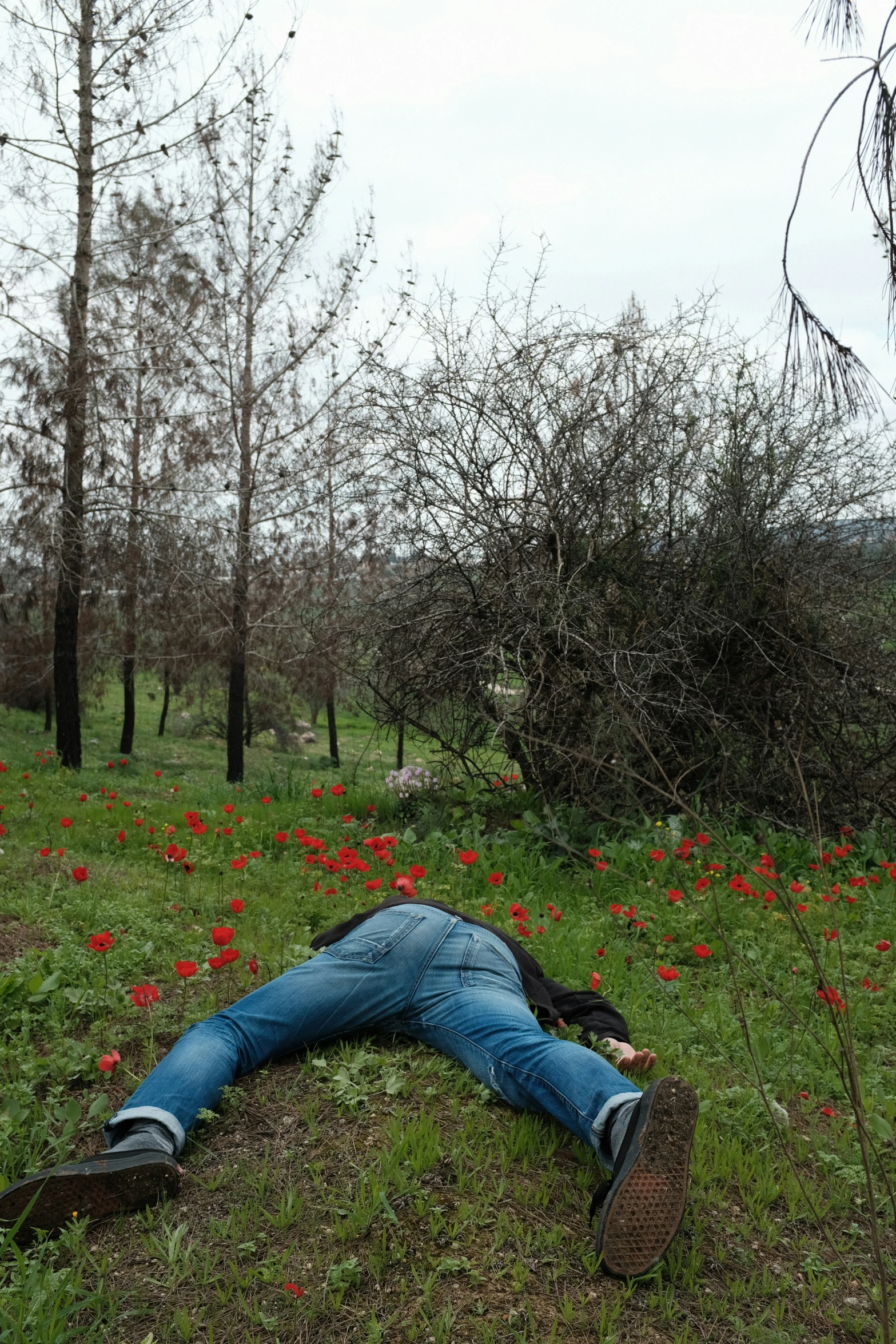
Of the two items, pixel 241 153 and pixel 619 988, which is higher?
pixel 241 153

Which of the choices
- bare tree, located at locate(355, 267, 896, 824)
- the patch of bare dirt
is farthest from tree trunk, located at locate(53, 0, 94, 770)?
the patch of bare dirt

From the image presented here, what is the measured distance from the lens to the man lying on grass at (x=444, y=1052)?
1.95m

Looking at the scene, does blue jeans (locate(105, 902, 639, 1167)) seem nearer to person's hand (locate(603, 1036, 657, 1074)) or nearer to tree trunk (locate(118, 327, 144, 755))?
person's hand (locate(603, 1036, 657, 1074))

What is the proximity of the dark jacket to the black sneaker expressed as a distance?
0.90 m

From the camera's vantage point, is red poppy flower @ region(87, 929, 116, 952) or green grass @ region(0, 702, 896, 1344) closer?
green grass @ region(0, 702, 896, 1344)

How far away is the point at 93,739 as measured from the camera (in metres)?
21.5

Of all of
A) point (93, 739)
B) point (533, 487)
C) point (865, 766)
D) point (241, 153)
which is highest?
point (241, 153)

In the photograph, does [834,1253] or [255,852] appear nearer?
[834,1253]

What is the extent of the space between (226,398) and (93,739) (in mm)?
10498

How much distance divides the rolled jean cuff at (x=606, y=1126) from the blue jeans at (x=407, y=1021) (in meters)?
0.05

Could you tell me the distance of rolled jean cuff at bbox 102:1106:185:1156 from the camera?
2.19 meters

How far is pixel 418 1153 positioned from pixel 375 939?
60cm

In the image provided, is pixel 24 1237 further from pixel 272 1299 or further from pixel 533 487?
pixel 533 487

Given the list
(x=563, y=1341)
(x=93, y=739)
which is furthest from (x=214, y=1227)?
(x=93, y=739)
